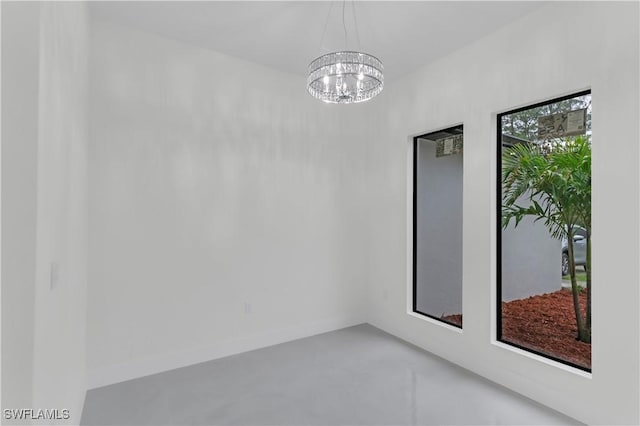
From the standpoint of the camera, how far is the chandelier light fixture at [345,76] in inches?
88.8

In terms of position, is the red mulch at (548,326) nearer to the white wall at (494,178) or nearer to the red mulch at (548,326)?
the red mulch at (548,326)

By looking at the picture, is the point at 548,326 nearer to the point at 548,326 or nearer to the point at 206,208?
the point at 548,326

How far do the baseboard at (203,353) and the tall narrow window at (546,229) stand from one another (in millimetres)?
1895

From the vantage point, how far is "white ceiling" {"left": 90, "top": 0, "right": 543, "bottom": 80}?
2.60 m

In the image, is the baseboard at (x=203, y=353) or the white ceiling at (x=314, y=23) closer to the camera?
the white ceiling at (x=314, y=23)

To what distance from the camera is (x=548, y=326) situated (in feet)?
9.09

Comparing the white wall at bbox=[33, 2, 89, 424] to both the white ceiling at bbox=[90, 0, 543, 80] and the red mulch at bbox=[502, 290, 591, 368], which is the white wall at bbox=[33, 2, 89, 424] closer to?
the white ceiling at bbox=[90, 0, 543, 80]

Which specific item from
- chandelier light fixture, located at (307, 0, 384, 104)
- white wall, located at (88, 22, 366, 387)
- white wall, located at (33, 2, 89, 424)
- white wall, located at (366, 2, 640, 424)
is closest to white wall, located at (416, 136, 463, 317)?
white wall, located at (366, 2, 640, 424)

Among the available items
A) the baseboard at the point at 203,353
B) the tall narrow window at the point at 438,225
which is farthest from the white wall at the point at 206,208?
the tall narrow window at the point at 438,225

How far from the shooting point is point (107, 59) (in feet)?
9.20

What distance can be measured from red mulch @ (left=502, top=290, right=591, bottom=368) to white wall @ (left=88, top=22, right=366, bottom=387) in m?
1.80

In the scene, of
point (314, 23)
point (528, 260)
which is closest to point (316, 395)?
point (528, 260)

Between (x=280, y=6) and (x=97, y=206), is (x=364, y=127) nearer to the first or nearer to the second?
(x=280, y=6)

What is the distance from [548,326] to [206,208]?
307 cm
